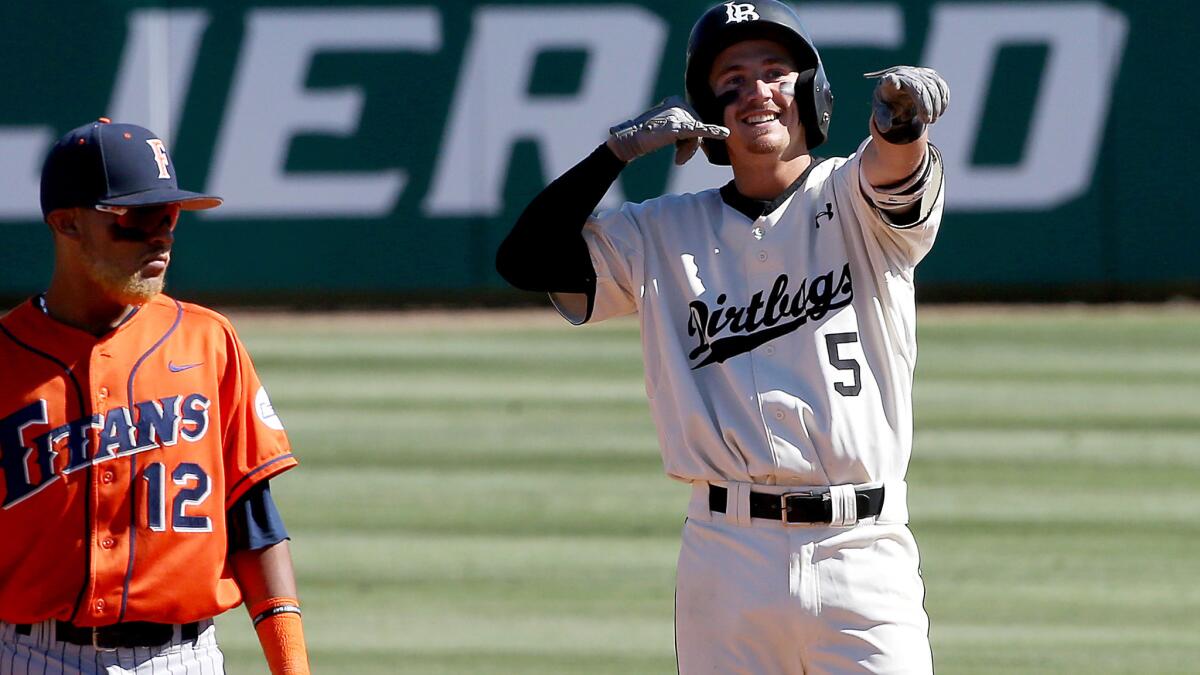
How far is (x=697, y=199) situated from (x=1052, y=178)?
484 cm

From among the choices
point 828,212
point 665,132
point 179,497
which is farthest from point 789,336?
point 179,497

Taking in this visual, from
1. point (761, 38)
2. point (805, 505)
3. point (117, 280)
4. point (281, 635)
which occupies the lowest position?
point (281, 635)

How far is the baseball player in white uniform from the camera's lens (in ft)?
9.12

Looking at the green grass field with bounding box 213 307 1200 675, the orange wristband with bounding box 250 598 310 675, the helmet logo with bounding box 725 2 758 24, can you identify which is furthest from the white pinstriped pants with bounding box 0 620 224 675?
the green grass field with bounding box 213 307 1200 675

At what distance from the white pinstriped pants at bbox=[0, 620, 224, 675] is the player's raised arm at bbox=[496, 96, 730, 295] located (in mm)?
891

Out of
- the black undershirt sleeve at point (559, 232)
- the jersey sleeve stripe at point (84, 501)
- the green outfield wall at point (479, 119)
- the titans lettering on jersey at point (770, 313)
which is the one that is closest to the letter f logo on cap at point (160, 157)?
the jersey sleeve stripe at point (84, 501)

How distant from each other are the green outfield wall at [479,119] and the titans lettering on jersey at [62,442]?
5119 mm

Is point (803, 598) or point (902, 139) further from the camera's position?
point (803, 598)

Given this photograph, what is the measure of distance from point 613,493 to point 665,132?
3.54m

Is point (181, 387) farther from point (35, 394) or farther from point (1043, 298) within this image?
point (1043, 298)

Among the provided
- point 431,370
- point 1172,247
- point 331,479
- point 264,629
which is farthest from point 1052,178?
point 264,629

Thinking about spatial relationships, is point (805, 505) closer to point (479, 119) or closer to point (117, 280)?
point (117, 280)

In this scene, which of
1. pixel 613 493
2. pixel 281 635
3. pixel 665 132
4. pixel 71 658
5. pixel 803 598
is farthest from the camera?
pixel 613 493

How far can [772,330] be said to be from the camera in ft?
9.39
